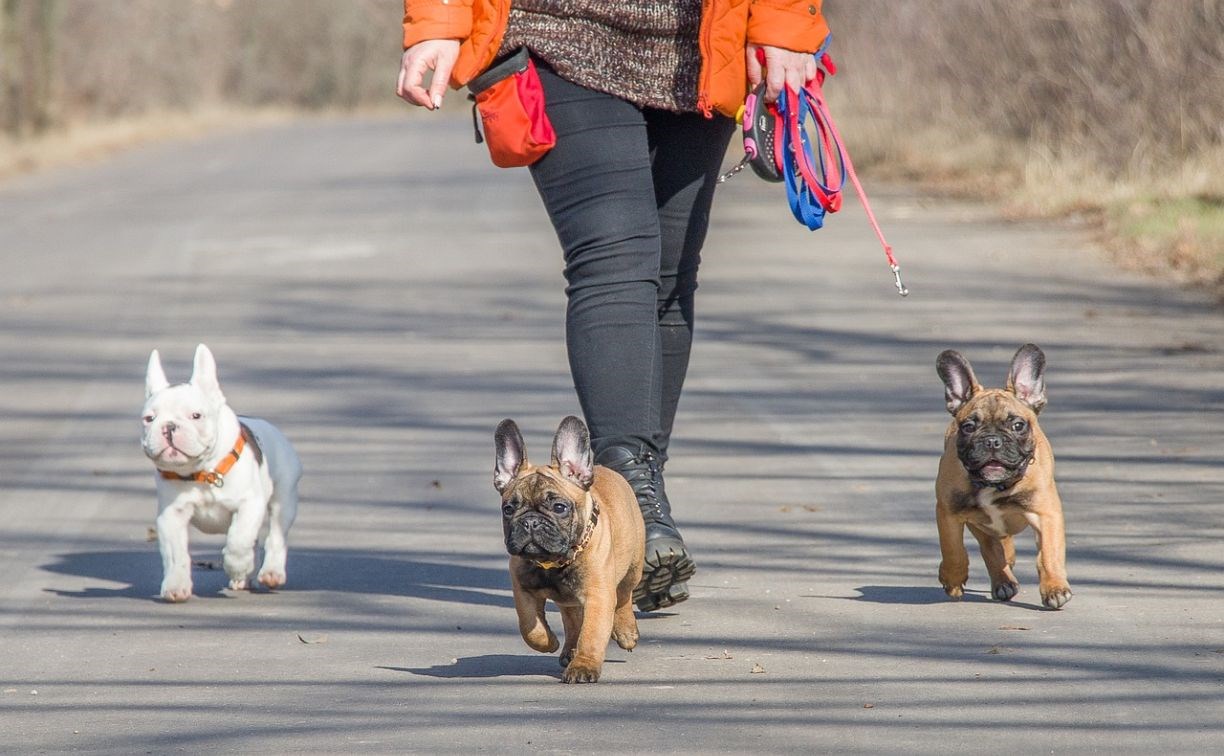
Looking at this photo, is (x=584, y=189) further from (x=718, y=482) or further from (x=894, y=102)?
(x=894, y=102)

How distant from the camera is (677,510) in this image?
6.28 metres

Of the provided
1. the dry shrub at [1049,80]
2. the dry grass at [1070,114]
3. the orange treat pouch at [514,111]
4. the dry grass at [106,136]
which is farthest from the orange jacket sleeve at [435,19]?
the dry grass at [106,136]

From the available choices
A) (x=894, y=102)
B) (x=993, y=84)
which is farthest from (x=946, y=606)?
(x=894, y=102)

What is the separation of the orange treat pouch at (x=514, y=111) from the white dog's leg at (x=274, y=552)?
1.39 meters

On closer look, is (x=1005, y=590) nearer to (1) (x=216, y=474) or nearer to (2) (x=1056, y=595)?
(2) (x=1056, y=595)

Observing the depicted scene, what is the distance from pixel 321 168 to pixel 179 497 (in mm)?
23125

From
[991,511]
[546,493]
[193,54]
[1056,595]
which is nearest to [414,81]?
[546,493]

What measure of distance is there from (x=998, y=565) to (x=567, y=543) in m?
1.33

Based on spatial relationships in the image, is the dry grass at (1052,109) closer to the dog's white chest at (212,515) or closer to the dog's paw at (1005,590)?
the dog's paw at (1005,590)

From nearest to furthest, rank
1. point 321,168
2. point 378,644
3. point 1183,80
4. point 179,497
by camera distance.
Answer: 1. point 378,644
2. point 179,497
3. point 1183,80
4. point 321,168

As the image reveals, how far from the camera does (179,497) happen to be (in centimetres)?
530

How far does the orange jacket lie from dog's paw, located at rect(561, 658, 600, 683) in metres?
1.41

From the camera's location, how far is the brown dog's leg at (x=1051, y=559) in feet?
15.2

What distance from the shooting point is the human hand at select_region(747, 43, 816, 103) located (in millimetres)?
4809
